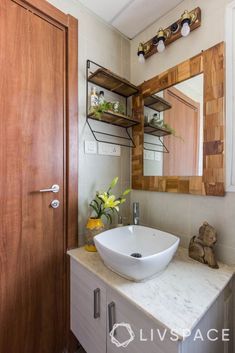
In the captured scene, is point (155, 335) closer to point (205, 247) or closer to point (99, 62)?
point (205, 247)

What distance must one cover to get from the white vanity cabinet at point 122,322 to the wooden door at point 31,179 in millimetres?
166

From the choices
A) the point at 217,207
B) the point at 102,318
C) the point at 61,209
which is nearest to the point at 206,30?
the point at 217,207

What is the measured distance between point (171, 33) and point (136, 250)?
142cm

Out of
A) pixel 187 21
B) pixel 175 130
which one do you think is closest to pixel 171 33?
pixel 187 21

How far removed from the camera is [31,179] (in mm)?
1078

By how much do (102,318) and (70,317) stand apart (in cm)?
42

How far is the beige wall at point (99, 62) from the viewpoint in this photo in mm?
1288

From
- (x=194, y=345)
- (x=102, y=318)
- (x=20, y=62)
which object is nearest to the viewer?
(x=194, y=345)

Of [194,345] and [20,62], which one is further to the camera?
[20,62]

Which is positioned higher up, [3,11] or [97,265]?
[3,11]

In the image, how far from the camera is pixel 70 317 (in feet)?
3.91

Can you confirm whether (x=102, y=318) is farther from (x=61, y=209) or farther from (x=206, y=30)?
(x=206, y=30)

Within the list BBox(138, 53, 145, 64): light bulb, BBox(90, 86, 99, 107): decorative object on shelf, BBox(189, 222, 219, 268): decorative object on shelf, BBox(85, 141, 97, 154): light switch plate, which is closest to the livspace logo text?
BBox(189, 222, 219, 268): decorative object on shelf

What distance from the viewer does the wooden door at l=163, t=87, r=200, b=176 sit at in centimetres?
117
